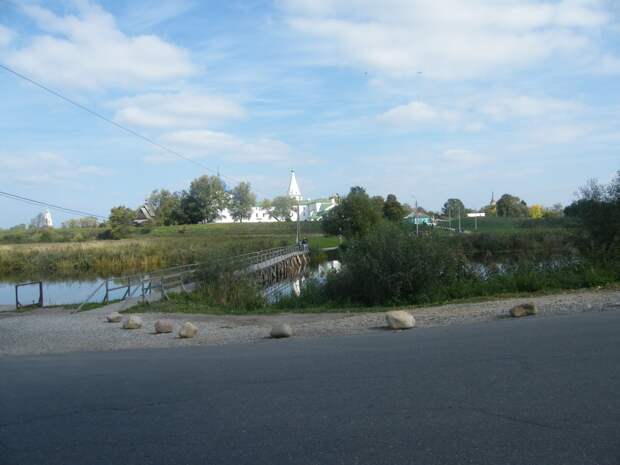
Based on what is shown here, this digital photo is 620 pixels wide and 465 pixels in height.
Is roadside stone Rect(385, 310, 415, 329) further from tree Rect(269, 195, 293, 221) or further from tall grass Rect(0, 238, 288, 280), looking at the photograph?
tree Rect(269, 195, 293, 221)

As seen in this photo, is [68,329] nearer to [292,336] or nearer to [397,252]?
[292,336]

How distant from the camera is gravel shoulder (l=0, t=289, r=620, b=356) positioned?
1512 cm

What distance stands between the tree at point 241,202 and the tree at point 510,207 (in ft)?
240

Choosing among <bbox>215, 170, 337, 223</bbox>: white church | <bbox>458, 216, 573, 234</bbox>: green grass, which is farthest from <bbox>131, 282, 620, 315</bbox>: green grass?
<bbox>215, 170, 337, 223</bbox>: white church

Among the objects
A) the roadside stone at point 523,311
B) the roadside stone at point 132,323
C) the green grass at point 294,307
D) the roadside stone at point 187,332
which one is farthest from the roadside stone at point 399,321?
the roadside stone at point 132,323

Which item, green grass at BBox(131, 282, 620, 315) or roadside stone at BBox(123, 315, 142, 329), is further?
green grass at BBox(131, 282, 620, 315)

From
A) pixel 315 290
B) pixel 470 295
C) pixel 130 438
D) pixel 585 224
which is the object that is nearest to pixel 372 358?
pixel 130 438

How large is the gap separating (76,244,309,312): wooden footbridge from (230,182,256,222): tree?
6178 centimetres

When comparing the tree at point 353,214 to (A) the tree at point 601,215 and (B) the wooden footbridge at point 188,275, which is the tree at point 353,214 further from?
(A) the tree at point 601,215

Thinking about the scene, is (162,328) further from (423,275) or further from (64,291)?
(64,291)

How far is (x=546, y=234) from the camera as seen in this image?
65.4m

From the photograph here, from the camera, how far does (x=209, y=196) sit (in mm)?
121188

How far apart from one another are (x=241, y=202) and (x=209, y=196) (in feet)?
45.5

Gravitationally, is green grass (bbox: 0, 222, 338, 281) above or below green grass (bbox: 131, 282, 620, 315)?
above
